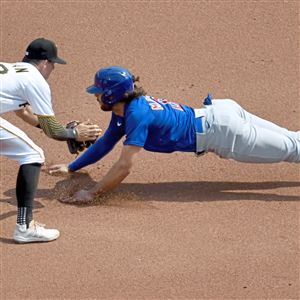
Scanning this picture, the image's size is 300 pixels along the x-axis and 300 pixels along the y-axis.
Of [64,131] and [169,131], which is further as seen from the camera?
[169,131]

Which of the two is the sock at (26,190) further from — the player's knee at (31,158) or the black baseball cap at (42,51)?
the black baseball cap at (42,51)

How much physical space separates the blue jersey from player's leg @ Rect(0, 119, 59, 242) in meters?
0.83

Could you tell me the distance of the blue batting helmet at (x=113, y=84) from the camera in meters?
6.67

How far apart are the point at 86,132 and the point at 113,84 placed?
1.80 feet

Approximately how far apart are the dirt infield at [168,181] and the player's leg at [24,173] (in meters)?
0.14

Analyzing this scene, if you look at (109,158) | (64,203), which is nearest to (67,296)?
(64,203)

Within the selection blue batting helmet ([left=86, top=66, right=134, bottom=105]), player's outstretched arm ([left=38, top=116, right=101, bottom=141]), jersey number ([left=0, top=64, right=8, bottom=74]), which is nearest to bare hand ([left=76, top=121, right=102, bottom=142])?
player's outstretched arm ([left=38, top=116, right=101, bottom=141])

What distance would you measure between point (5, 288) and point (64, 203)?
137cm

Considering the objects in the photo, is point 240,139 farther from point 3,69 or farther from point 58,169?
point 3,69

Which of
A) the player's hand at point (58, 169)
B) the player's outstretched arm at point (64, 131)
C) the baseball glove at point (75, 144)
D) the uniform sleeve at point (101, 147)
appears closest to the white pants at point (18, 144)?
the player's outstretched arm at point (64, 131)

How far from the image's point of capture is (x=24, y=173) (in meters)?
6.25

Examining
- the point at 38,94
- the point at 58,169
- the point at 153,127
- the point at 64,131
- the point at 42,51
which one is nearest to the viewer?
the point at 38,94

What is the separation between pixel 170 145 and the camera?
23.0ft

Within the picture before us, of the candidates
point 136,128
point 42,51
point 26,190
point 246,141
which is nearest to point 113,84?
point 136,128
